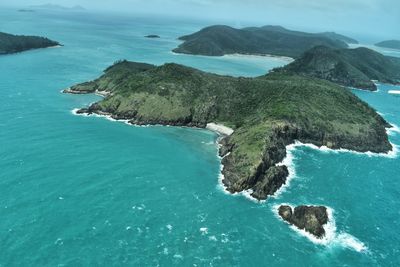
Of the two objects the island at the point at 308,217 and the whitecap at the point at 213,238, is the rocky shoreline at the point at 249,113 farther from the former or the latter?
the whitecap at the point at 213,238

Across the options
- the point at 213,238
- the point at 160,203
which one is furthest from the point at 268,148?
the point at 213,238

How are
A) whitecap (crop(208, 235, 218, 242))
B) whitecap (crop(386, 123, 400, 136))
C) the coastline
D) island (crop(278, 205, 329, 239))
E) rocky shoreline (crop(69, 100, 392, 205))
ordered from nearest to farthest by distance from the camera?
whitecap (crop(208, 235, 218, 242))
island (crop(278, 205, 329, 239))
the coastline
rocky shoreline (crop(69, 100, 392, 205))
whitecap (crop(386, 123, 400, 136))

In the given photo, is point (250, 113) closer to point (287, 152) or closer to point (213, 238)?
point (287, 152)

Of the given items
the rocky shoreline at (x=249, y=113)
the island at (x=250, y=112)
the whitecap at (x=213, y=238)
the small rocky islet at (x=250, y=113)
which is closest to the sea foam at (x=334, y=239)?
the small rocky islet at (x=250, y=113)

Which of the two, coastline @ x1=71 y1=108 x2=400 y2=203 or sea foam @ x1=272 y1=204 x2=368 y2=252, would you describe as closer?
sea foam @ x1=272 y1=204 x2=368 y2=252

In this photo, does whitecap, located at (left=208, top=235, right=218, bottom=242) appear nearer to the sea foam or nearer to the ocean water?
the ocean water

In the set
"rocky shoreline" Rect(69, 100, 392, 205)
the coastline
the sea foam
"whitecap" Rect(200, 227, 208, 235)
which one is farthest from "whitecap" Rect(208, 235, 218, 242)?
"rocky shoreline" Rect(69, 100, 392, 205)
